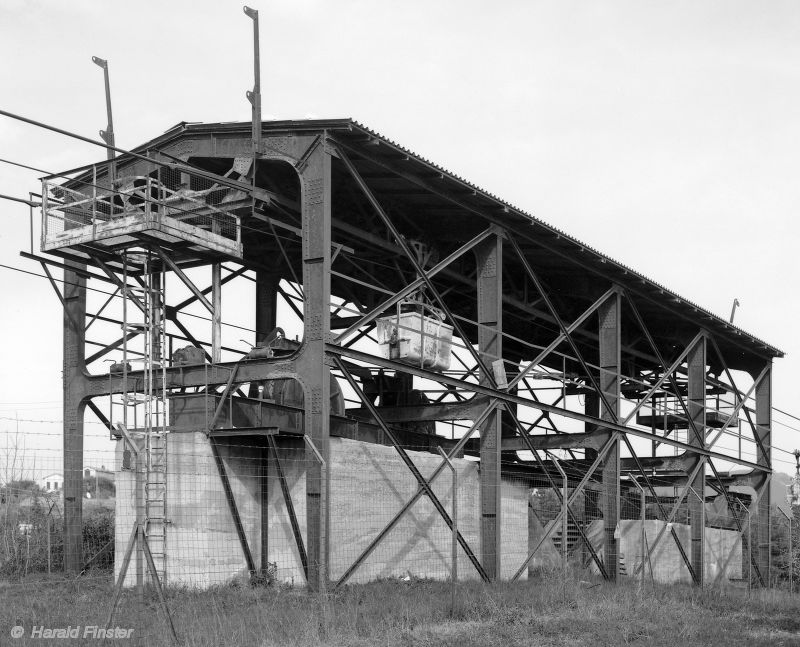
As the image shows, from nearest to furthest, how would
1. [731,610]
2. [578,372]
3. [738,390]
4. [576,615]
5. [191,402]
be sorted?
[576,615]
[731,610]
[191,402]
[738,390]
[578,372]

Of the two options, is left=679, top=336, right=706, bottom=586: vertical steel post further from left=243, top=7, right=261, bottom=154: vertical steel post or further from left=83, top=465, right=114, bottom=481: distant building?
left=243, top=7, right=261, bottom=154: vertical steel post

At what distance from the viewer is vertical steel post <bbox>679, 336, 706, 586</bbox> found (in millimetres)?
30234

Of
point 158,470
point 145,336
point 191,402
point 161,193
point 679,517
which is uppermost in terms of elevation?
point 161,193

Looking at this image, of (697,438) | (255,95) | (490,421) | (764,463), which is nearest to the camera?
(255,95)

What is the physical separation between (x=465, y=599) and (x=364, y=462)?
3830 mm

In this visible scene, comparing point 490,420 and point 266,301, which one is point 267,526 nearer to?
point 490,420

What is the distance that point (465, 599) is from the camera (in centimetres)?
1575

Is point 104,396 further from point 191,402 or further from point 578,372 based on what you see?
point 578,372

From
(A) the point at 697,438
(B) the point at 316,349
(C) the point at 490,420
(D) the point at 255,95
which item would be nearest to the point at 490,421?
(C) the point at 490,420

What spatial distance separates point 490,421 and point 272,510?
5489mm

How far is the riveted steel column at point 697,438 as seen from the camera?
3027 centimetres

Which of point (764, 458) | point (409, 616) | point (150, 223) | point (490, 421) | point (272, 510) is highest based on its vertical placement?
point (150, 223)

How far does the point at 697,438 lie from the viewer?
31.0 m

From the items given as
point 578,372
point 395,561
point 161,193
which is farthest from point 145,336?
point 578,372
